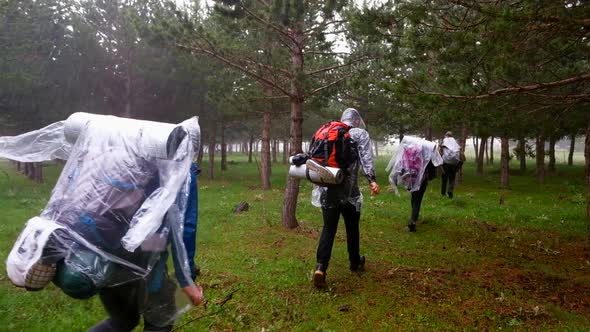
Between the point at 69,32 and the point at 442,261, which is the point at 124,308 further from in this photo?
the point at 69,32

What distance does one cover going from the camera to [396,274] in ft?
17.8

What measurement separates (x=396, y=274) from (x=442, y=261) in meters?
1.03

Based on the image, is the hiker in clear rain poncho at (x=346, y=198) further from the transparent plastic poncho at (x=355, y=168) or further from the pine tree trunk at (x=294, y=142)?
the pine tree trunk at (x=294, y=142)

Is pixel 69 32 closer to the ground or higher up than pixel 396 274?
higher up

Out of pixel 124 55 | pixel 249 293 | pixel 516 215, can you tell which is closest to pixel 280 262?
pixel 249 293

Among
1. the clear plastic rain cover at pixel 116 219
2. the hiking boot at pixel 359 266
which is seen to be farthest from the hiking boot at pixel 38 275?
the hiking boot at pixel 359 266

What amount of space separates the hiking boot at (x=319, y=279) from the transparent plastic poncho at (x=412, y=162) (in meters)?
3.53

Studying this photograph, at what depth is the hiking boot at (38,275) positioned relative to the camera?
7.00ft

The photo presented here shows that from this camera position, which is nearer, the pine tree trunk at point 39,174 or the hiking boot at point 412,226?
the hiking boot at point 412,226

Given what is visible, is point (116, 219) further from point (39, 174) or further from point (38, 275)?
point (39, 174)

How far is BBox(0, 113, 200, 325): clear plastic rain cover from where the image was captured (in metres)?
2.18

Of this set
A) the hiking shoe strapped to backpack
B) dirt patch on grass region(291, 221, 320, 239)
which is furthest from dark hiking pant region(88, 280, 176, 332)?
dirt patch on grass region(291, 221, 320, 239)

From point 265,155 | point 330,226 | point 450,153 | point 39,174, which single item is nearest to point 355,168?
point 330,226

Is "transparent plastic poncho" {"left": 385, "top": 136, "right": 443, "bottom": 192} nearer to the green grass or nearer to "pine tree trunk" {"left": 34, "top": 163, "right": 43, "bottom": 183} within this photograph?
the green grass
